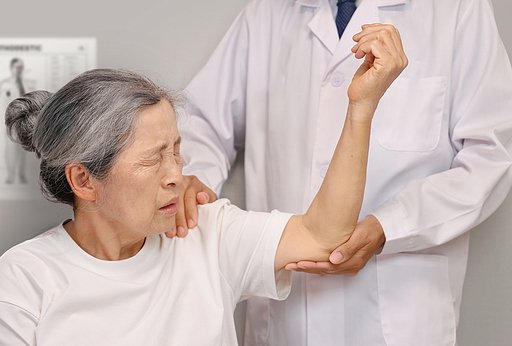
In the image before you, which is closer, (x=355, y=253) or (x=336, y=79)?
(x=355, y=253)

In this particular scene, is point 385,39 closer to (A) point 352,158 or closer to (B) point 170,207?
(A) point 352,158

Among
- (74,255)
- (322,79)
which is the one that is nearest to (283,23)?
(322,79)

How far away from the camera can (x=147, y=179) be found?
1070mm

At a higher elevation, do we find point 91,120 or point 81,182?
point 91,120

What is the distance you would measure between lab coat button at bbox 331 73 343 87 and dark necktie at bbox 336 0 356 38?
0.13 metres

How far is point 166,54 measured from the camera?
5.39 feet

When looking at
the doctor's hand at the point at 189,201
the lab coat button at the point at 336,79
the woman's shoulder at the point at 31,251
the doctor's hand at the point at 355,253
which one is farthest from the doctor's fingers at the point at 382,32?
the woman's shoulder at the point at 31,251

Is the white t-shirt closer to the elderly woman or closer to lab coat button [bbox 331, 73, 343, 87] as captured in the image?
the elderly woman

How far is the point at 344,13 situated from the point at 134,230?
2.69 ft

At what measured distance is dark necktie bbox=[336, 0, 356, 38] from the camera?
4.62ft

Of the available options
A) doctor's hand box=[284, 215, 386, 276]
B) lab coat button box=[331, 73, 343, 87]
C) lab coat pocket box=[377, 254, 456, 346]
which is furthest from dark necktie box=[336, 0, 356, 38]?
lab coat pocket box=[377, 254, 456, 346]

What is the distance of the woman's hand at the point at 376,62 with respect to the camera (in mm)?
1053

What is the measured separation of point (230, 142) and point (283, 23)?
1.30 feet

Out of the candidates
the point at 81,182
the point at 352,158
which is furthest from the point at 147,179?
the point at 352,158
